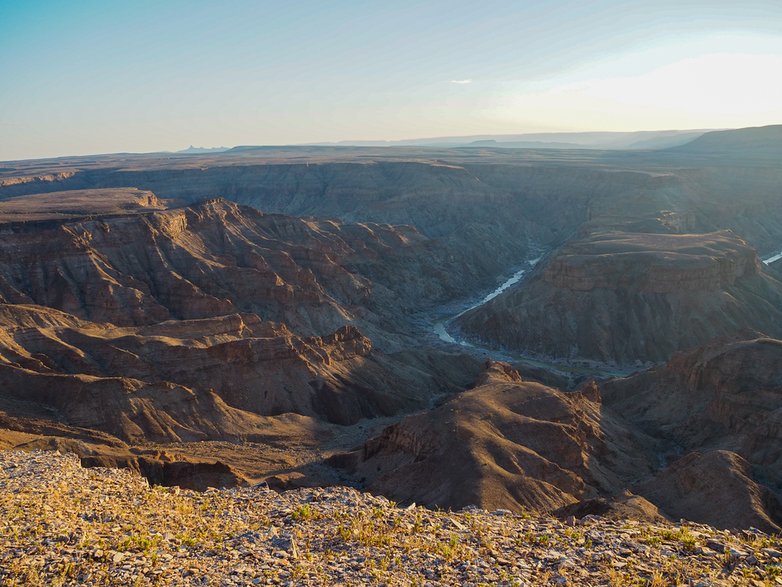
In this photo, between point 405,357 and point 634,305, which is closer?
point 405,357

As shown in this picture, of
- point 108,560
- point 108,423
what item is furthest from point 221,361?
point 108,560

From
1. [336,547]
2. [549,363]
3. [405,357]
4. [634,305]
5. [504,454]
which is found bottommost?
[549,363]

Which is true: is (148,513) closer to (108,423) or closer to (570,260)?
(108,423)

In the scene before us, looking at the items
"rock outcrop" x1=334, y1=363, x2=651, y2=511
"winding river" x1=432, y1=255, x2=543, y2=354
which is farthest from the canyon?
"winding river" x1=432, y1=255, x2=543, y2=354

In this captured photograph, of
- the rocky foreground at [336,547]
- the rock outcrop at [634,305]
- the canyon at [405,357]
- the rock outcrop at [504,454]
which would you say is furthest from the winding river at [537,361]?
the rocky foreground at [336,547]

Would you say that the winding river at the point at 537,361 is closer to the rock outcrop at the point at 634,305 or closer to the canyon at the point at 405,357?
the canyon at the point at 405,357

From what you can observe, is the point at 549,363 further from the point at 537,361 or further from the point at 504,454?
the point at 504,454

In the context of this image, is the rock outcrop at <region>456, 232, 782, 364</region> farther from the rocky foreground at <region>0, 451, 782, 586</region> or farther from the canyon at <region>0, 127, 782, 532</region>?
the rocky foreground at <region>0, 451, 782, 586</region>

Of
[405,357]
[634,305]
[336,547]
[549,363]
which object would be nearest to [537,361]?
[549,363]
